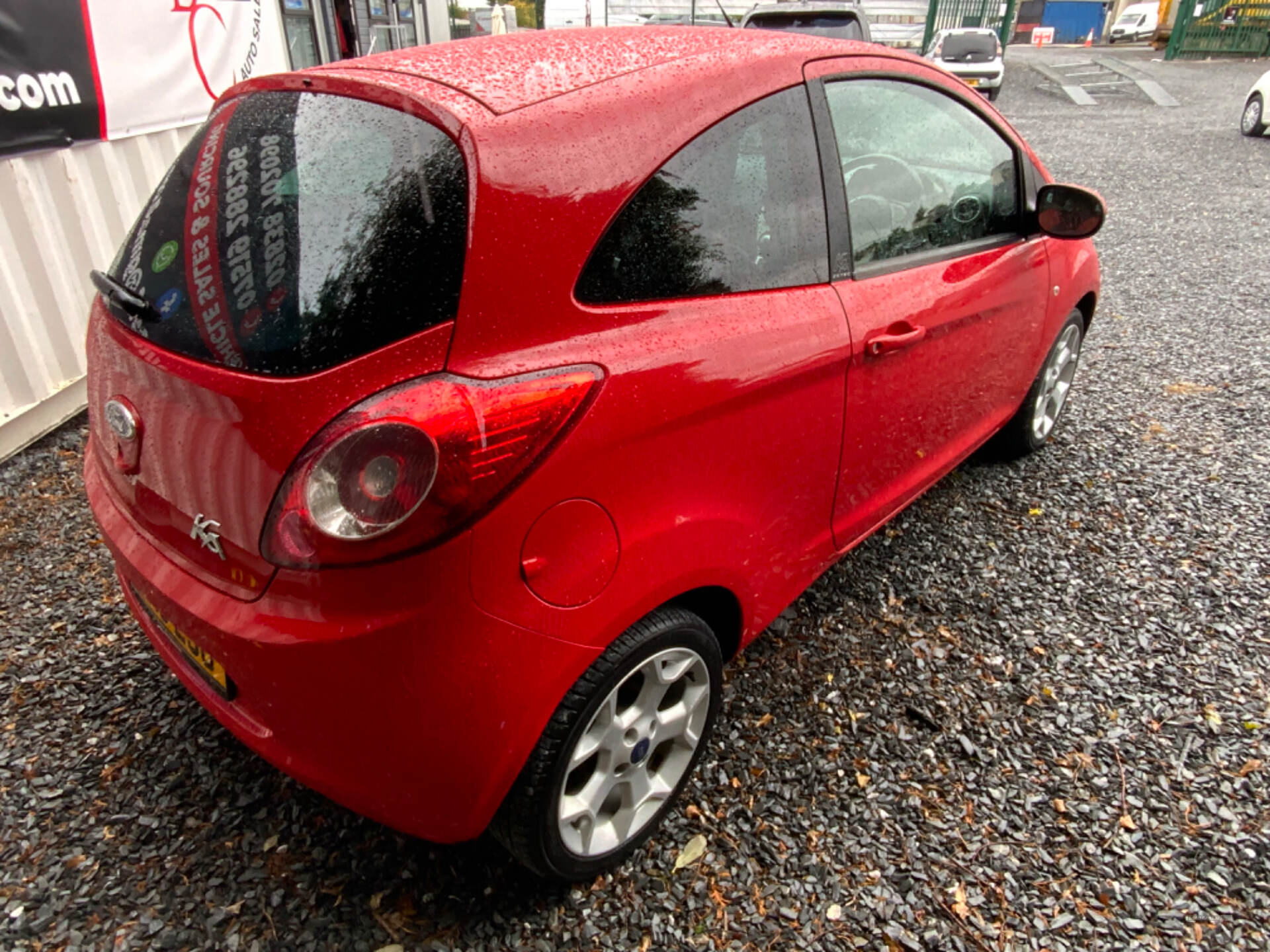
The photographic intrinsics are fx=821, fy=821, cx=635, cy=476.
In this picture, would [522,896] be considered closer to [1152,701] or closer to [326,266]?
[326,266]

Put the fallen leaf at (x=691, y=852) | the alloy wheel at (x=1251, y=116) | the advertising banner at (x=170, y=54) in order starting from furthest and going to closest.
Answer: the alloy wheel at (x=1251, y=116) → the advertising banner at (x=170, y=54) → the fallen leaf at (x=691, y=852)

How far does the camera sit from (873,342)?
2.09m

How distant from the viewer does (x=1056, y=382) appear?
3.71 meters

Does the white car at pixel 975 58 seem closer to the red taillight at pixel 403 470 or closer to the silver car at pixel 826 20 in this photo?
the silver car at pixel 826 20

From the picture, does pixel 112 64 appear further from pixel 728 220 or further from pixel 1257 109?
pixel 1257 109

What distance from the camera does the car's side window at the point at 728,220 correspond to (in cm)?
160

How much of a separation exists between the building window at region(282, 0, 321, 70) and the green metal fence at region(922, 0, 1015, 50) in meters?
24.6

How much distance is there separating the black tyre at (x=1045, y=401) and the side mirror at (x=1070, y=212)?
0.69 m

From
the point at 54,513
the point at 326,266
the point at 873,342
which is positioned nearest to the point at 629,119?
the point at 326,266

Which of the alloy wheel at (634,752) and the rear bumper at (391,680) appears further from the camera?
the alloy wheel at (634,752)

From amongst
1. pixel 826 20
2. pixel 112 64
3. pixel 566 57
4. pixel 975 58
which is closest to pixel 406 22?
pixel 826 20

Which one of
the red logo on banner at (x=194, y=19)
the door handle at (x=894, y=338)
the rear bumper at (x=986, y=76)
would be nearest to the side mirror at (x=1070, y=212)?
the door handle at (x=894, y=338)

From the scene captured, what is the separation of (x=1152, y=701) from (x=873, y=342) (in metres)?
1.40

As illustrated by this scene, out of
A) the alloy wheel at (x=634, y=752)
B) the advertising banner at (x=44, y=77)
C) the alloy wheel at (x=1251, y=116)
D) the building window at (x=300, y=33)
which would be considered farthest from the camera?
the alloy wheel at (x=1251, y=116)
